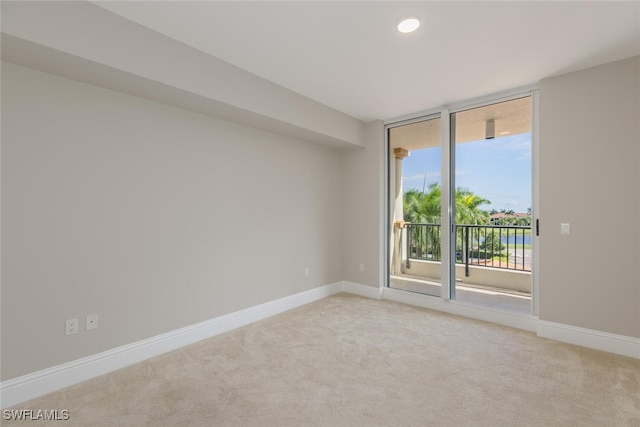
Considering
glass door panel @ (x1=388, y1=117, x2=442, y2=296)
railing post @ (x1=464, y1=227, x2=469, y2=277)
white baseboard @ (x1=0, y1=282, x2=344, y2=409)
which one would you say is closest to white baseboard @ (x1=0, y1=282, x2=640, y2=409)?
white baseboard @ (x1=0, y1=282, x2=344, y2=409)

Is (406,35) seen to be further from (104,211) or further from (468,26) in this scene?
(104,211)

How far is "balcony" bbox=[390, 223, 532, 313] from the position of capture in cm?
452

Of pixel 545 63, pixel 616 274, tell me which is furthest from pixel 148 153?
pixel 616 274

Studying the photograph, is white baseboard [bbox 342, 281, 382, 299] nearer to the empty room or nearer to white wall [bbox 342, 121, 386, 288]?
white wall [bbox 342, 121, 386, 288]

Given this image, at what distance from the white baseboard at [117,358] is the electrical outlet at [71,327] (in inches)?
8.4

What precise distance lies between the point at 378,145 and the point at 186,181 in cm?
265

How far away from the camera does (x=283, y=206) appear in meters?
3.88

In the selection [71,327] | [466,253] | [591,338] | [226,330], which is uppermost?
[466,253]

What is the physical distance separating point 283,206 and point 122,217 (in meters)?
1.82

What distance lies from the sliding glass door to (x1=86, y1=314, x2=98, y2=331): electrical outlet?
3480mm

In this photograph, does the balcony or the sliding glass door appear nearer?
the sliding glass door

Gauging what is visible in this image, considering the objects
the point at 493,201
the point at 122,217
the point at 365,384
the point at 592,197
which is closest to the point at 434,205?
the point at 493,201

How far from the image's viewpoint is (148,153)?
2.63 meters

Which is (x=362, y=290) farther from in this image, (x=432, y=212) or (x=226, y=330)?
(x=226, y=330)
